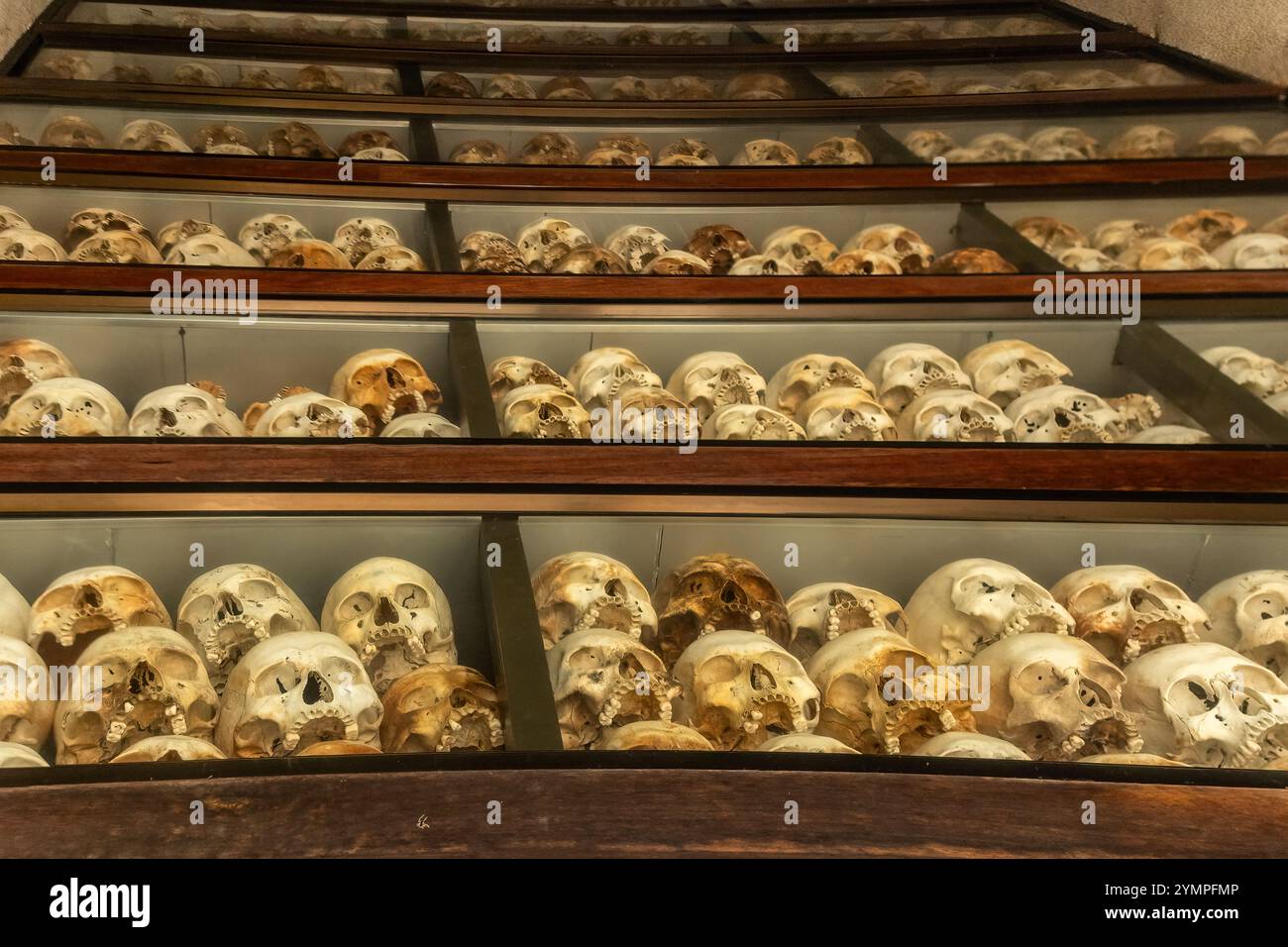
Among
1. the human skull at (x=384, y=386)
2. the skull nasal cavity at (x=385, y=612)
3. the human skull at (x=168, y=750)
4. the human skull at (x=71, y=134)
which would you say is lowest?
the human skull at (x=168, y=750)

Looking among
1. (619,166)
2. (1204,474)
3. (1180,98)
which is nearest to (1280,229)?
(1180,98)

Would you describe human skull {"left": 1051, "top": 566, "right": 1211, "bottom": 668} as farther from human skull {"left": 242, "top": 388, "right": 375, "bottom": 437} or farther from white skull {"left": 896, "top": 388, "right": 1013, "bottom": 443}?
human skull {"left": 242, "top": 388, "right": 375, "bottom": 437}

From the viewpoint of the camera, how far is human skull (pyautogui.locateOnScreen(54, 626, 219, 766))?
182 centimetres

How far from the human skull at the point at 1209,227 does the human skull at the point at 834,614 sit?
2.12 m

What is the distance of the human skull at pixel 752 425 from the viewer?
8.72 feet

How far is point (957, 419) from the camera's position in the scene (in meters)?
2.77

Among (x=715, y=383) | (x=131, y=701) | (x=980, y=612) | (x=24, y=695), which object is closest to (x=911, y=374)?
(x=715, y=383)

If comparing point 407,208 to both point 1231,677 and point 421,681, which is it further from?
point 1231,677

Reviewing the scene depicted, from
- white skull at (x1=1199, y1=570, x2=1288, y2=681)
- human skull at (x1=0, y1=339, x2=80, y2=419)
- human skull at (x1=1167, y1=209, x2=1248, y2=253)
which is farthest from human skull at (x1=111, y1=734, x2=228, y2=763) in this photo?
human skull at (x1=1167, y1=209, x2=1248, y2=253)

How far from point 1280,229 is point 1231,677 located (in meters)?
2.21

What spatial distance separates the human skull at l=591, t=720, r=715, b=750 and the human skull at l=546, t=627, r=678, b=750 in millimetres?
45

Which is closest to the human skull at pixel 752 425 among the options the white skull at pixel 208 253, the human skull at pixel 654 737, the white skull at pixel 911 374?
the white skull at pixel 911 374

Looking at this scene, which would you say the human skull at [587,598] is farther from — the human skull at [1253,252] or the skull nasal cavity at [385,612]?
the human skull at [1253,252]
